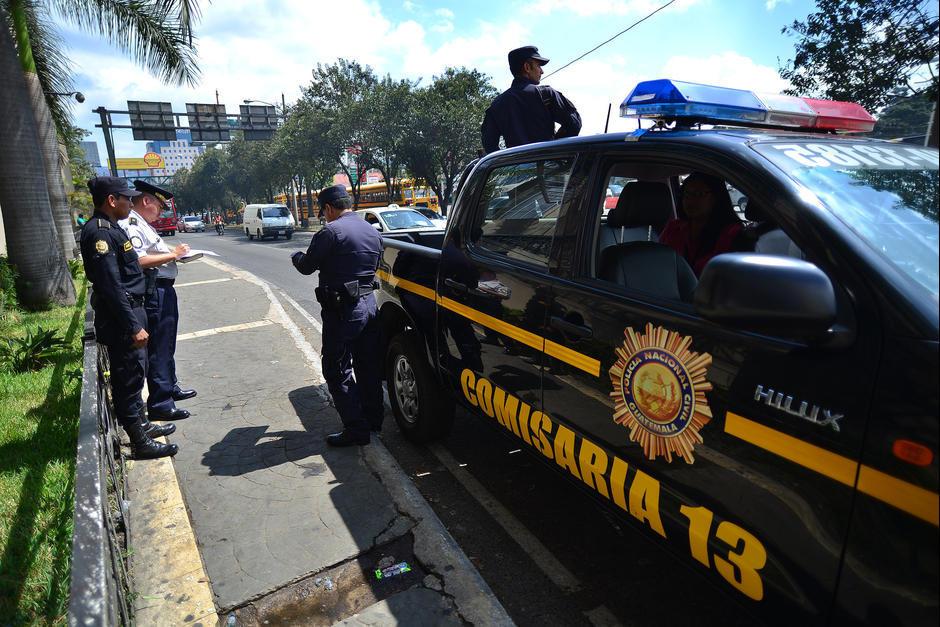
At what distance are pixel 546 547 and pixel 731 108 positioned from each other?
7.17 feet

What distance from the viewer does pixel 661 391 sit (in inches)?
74.7

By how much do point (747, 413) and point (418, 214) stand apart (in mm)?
15458

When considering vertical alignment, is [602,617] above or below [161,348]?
below

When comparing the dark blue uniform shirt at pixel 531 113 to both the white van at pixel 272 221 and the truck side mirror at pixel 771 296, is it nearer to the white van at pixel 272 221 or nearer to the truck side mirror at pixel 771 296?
the truck side mirror at pixel 771 296

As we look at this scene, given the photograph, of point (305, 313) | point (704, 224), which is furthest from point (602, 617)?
point (305, 313)

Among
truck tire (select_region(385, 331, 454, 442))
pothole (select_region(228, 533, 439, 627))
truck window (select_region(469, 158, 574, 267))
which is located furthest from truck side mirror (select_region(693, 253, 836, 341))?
truck tire (select_region(385, 331, 454, 442))

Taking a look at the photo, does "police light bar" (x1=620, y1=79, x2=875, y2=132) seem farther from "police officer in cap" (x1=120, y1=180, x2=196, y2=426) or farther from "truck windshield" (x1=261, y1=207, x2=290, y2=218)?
"truck windshield" (x1=261, y1=207, x2=290, y2=218)

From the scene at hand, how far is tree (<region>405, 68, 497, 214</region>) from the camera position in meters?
28.5

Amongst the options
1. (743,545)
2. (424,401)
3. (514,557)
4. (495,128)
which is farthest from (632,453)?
(495,128)

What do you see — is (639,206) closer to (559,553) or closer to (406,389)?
(559,553)

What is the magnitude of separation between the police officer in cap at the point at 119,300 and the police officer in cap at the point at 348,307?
1060mm

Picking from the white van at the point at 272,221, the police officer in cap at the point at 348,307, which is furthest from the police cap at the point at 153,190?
the white van at the point at 272,221

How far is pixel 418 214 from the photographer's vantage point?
16.6 metres

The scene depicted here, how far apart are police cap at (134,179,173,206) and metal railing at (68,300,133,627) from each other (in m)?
1.53
